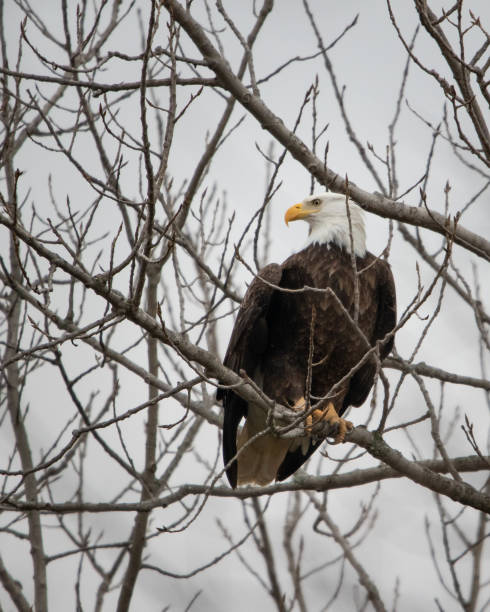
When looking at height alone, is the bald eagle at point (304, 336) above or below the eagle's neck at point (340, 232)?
below

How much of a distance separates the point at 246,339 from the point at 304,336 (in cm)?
33

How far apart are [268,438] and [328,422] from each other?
834mm

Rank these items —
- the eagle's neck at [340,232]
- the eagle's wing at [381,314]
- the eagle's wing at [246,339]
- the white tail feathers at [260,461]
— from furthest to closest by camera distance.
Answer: the white tail feathers at [260,461]
the eagle's neck at [340,232]
the eagle's wing at [381,314]
the eagle's wing at [246,339]

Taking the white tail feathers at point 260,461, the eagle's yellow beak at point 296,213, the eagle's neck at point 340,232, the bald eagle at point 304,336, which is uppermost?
the eagle's yellow beak at point 296,213

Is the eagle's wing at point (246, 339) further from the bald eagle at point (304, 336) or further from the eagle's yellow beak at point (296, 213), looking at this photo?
the eagle's yellow beak at point (296, 213)

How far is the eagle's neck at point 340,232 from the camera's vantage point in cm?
480

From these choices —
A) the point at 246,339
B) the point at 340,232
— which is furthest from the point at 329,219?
the point at 246,339

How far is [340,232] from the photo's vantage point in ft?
15.9

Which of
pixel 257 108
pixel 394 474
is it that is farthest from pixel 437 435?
pixel 257 108

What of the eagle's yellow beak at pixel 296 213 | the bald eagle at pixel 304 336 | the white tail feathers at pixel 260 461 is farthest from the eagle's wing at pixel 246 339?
the eagle's yellow beak at pixel 296 213

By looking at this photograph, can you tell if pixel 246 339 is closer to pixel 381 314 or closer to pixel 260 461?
pixel 381 314

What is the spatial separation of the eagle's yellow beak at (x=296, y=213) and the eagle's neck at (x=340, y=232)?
8 cm

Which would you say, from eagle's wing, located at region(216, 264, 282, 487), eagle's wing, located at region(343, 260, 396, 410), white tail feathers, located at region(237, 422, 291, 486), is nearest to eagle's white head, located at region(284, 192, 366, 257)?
eagle's wing, located at region(343, 260, 396, 410)

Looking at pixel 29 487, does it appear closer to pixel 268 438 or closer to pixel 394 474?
pixel 268 438
